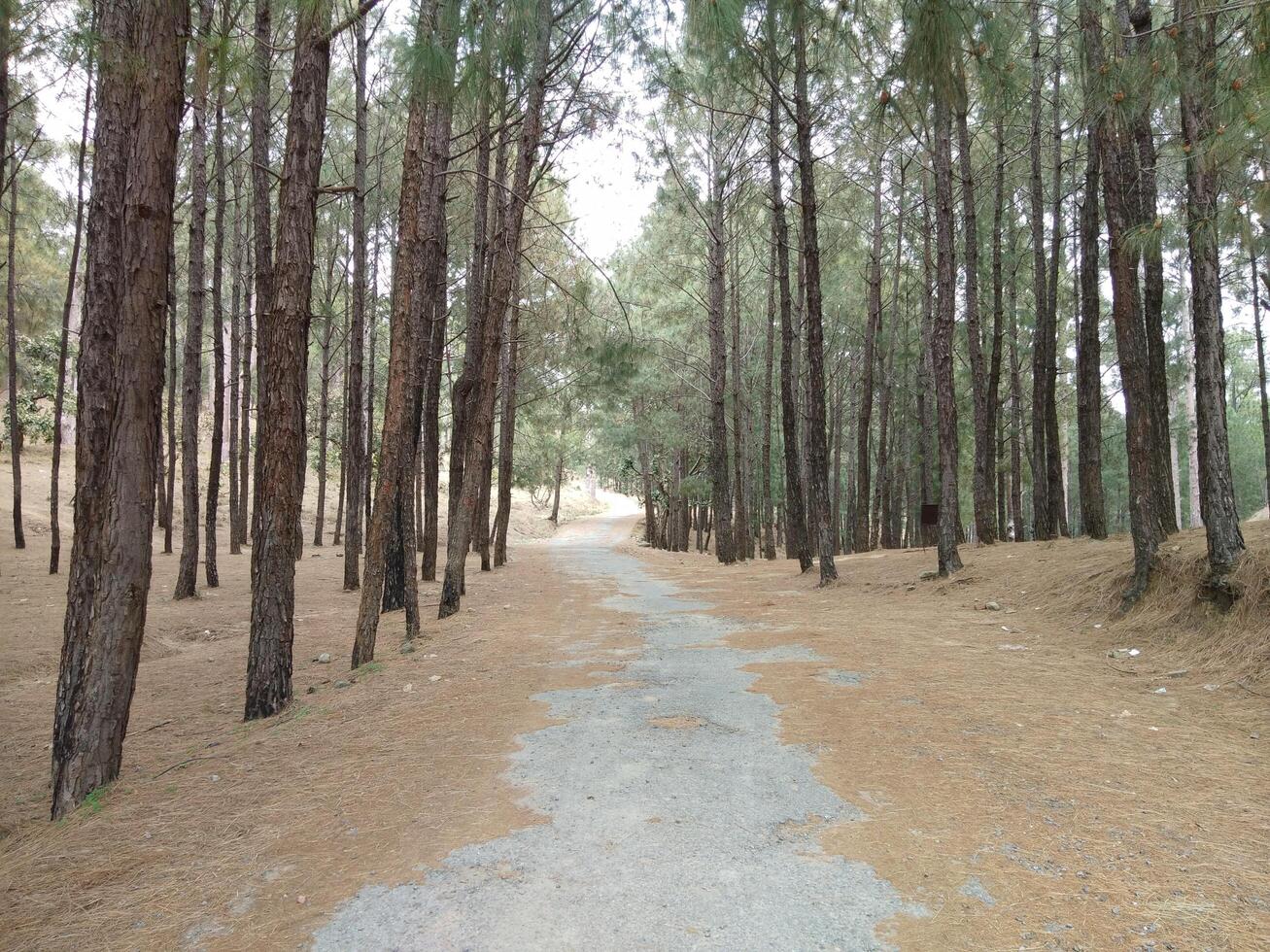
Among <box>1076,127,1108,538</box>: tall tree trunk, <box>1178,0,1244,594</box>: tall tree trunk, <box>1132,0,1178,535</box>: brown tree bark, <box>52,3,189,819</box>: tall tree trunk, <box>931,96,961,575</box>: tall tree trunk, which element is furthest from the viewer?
<box>1076,127,1108,538</box>: tall tree trunk

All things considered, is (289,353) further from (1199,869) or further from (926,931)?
(1199,869)

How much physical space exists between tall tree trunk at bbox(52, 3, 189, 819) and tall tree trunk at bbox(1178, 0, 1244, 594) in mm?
7501

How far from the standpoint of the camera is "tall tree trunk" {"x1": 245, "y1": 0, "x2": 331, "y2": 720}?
5.28 meters

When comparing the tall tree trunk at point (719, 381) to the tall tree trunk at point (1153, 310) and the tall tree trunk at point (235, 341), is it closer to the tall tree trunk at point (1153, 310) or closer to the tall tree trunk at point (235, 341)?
the tall tree trunk at point (1153, 310)

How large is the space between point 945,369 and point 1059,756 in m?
8.13

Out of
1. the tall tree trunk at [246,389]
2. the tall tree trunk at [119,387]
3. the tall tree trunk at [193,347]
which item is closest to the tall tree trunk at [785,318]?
the tall tree trunk at [193,347]

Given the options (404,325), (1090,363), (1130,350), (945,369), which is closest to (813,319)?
(945,369)

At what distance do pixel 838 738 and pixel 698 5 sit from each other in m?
5.33

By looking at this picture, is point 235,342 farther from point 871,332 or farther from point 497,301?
point 871,332

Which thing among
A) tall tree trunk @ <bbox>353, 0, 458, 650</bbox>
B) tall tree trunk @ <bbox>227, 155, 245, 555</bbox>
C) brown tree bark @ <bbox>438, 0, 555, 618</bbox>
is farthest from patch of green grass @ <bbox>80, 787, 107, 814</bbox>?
tall tree trunk @ <bbox>227, 155, 245, 555</bbox>

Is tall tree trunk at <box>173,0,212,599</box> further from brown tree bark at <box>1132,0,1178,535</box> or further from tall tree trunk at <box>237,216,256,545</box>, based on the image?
brown tree bark at <box>1132,0,1178,535</box>

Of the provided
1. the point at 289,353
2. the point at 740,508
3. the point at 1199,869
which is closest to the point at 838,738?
the point at 1199,869

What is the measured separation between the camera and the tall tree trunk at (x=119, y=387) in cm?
388

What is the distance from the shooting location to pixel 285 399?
5355mm
